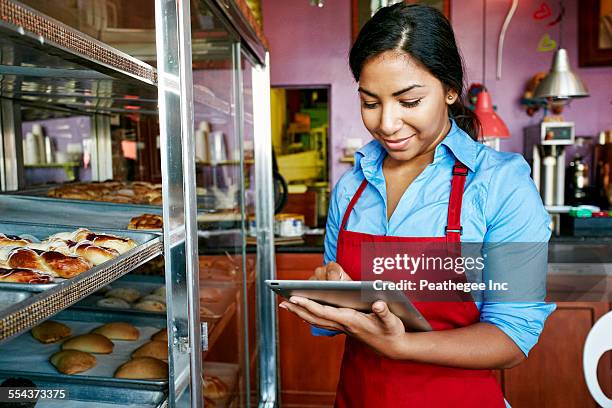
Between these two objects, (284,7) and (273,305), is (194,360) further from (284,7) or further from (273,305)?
(284,7)

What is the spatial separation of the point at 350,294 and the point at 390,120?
0.43 m

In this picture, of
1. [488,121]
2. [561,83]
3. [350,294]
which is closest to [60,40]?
[350,294]

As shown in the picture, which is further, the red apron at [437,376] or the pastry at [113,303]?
the pastry at [113,303]

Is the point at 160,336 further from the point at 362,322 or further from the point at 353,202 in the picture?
the point at 362,322

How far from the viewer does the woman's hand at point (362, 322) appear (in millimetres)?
1145

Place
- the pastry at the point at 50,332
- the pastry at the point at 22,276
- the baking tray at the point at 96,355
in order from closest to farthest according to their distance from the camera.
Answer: the pastry at the point at 22,276
the baking tray at the point at 96,355
the pastry at the point at 50,332

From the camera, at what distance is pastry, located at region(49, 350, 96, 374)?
147 centimetres

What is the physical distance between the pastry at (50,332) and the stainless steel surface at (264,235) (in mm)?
1308

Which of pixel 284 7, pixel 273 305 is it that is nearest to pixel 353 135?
pixel 284 7

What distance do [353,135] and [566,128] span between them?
6.32 ft

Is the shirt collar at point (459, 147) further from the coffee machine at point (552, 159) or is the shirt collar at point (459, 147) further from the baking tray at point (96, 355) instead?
the coffee machine at point (552, 159)

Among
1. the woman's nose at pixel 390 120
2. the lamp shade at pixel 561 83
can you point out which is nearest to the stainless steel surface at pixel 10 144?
the woman's nose at pixel 390 120

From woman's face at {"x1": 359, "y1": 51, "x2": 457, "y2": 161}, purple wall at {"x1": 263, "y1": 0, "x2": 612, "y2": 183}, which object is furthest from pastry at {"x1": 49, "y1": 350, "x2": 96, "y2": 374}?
purple wall at {"x1": 263, "y1": 0, "x2": 612, "y2": 183}

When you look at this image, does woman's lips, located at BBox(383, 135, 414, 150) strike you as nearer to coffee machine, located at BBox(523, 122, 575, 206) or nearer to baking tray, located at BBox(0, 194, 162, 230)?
baking tray, located at BBox(0, 194, 162, 230)
